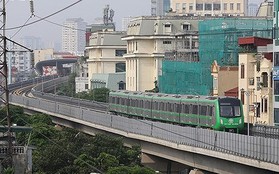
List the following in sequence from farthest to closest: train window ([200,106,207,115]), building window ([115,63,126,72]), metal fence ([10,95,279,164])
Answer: building window ([115,63,126,72])
train window ([200,106,207,115])
metal fence ([10,95,279,164])

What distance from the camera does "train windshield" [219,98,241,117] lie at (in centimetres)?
4400

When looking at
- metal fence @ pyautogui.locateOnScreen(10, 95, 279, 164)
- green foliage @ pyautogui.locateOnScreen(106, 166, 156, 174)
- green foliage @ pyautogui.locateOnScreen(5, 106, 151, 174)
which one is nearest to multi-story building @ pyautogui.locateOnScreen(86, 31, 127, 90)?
metal fence @ pyautogui.locateOnScreen(10, 95, 279, 164)

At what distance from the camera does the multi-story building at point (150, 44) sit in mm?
103938

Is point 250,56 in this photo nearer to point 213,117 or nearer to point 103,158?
point 213,117

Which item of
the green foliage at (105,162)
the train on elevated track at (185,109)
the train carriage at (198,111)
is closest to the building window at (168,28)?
the train on elevated track at (185,109)

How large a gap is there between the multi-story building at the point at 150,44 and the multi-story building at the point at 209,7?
35.7 metres

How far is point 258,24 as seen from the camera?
78.6 meters

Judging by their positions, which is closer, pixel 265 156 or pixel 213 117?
pixel 265 156

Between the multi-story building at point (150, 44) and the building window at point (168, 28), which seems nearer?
the multi-story building at point (150, 44)

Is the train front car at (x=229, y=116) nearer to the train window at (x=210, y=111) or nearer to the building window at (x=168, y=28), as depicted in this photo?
the train window at (x=210, y=111)

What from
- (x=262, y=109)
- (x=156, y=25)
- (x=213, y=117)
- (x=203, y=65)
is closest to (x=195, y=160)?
(x=213, y=117)

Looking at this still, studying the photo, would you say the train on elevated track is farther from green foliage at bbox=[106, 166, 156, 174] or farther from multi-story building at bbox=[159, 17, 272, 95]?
multi-story building at bbox=[159, 17, 272, 95]

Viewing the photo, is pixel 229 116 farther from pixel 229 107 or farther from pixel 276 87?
pixel 276 87

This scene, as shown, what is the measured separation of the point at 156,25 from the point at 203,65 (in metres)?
32.6
